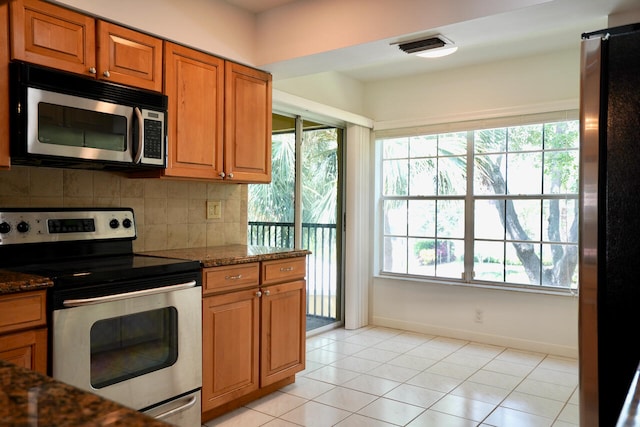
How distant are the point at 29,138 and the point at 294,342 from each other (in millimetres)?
1904

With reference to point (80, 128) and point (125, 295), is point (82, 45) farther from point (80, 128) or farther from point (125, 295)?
point (125, 295)

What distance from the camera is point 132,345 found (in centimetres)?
213

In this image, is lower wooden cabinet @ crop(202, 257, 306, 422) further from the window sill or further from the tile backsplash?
the window sill

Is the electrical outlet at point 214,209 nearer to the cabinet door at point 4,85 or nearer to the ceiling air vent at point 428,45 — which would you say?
the cabinet door at point 4,85

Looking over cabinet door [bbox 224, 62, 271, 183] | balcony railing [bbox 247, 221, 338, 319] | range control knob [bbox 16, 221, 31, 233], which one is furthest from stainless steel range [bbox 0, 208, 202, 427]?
balcony railing [bbox 247, 221, 338, 319]

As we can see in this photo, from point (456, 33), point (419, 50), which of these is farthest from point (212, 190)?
point (456, 33)

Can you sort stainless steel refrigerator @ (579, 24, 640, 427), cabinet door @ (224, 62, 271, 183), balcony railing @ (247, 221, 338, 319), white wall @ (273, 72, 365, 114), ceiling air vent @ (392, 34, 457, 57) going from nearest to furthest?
stainless steel refrigerator @ (579, 24, 640, 427) < ceiling air vent @ (392, 34, 457, 57) < cabinet door @ (224, 62, 271, 183) < white wall @ (273, 72, 365, 114) < balcony railing @ (247, 221, 338, 319)

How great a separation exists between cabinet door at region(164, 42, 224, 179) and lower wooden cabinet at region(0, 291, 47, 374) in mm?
1045

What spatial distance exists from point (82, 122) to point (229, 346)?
137 centimetres

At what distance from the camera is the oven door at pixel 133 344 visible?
6.20 feet

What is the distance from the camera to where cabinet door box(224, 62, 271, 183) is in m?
2.97

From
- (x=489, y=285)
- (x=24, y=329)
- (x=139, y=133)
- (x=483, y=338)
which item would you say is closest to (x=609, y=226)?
(x=24, y=329)

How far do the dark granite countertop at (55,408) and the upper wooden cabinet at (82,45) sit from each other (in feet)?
5.91

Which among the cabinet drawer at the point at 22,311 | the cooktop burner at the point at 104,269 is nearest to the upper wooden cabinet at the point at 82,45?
the cooktop burner at the point at 104,269
